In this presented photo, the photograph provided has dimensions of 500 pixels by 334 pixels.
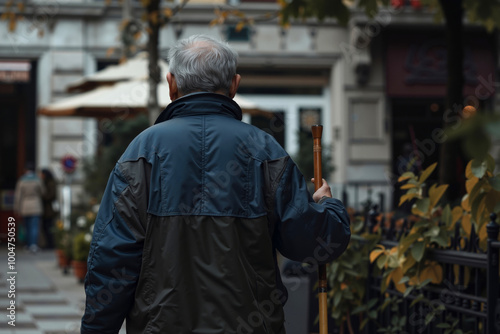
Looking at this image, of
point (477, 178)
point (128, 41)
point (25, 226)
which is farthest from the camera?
point (25, 226)

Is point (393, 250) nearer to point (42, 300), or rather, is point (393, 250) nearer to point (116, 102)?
point (42, 300)

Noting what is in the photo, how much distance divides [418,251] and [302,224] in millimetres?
1357

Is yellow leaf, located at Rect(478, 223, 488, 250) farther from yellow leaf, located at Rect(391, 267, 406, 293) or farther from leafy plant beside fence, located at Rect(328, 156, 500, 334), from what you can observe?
yellow leaf, located at Rect(391, 267, 406, 293)

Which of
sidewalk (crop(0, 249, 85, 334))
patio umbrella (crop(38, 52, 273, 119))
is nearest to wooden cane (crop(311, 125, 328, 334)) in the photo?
sidewalk (crop(0, 249, 85, 334))

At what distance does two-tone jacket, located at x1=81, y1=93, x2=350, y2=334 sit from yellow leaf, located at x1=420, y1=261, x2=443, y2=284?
128 centimetres

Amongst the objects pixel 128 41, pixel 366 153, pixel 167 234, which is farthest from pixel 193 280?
pixel 366 153

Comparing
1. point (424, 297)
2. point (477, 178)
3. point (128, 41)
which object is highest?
point (128, 41)

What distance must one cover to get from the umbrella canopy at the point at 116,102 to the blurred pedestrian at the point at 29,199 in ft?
10.9

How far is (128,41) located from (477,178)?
9.55 m

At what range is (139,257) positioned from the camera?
8.74 ft

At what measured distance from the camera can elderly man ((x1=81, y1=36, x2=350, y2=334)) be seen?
2.59m

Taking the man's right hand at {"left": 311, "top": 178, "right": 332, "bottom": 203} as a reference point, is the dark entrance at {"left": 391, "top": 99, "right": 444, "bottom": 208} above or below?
above

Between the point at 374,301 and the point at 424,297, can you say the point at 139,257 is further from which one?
the point at 374,301

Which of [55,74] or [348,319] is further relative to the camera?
[55,74]
